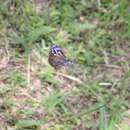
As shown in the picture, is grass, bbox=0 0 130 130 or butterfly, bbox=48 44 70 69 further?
butterfly, bbox=48 44 70 69

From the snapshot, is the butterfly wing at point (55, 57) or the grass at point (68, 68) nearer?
the grass at point (68, 68)

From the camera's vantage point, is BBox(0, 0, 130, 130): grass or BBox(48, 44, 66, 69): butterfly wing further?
BBox(48, 44, 66, 69): butterfly wing

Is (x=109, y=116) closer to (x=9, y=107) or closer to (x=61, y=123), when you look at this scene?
(x=61, y=123)

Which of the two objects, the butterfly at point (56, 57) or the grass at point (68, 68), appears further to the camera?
the butterfly at point (56, 57)

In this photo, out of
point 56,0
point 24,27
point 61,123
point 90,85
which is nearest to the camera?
point 61,123

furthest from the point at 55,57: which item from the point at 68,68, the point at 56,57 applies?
the point at 68,68

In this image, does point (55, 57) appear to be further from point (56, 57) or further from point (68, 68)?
point (68, 68)

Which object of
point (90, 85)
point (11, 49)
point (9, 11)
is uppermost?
point (9, 11)

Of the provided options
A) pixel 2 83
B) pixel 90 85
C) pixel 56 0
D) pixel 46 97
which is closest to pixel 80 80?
pixel 90 85
